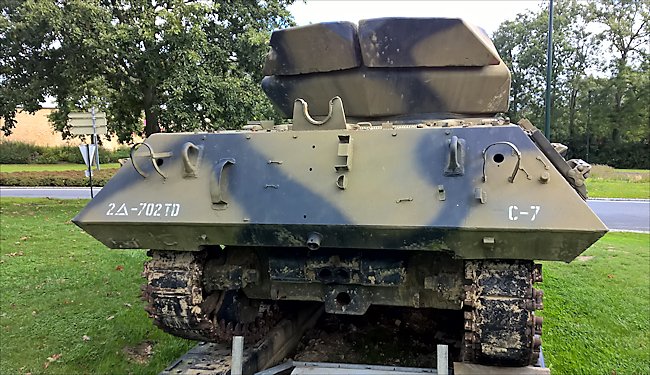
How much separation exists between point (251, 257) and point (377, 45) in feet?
7.24

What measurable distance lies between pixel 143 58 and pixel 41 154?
33652mm

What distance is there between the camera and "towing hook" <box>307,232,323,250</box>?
3727 mm

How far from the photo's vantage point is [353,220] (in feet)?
12.0

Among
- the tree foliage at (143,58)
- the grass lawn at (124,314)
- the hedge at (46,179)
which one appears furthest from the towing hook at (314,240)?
the hedge at (46,179)

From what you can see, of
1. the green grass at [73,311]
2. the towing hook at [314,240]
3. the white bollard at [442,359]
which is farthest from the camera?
the green grass at [73,311]

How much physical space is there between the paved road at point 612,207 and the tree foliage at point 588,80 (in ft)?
70.6

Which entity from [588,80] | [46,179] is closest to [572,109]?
[588,80]

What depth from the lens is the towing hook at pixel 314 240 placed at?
3.73 meters

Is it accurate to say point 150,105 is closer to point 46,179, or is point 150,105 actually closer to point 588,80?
point 46,179

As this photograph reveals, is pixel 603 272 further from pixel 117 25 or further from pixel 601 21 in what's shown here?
pixel 601 21

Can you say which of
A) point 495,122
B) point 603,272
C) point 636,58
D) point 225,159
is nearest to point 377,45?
point 495,122

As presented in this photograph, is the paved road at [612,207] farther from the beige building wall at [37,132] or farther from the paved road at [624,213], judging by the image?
the beige building wall at [37,132]

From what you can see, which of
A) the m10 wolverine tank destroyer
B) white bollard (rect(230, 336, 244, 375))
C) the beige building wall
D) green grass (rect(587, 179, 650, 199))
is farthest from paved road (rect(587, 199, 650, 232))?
the beige building wall

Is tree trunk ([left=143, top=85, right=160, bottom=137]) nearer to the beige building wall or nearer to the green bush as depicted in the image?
the green bush
